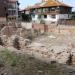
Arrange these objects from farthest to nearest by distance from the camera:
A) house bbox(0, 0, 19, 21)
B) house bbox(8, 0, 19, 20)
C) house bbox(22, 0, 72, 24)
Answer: house bbox(22, 0, 72, 24) < house bbox(8, 0, 19, 20) < house bbox(0, 0, 19, 21)

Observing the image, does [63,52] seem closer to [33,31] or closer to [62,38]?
[62,38]

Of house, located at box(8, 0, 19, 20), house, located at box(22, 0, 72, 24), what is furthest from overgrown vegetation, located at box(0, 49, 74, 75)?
house, located at box(22, 0, 72, 24)

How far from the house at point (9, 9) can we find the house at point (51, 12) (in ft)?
17.2

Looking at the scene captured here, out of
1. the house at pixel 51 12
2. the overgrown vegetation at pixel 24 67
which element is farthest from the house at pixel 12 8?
the overgrown vegetation at pixel 24 67

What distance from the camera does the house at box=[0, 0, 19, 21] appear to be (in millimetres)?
63312

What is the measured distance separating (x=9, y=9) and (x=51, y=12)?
10.2m

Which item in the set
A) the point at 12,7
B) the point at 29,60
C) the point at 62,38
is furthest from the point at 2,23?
the point at 29,60

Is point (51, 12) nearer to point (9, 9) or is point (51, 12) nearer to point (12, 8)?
point (12, 8)

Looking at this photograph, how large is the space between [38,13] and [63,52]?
51.7 meters

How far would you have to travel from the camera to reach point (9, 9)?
6600 centimetres

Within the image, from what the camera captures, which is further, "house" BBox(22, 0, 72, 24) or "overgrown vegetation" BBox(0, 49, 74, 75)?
"house" BBox(22, 0, 72, 24)

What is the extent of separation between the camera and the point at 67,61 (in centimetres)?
1895

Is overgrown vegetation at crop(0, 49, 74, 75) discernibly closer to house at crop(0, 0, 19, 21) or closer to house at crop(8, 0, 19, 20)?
house at crop(0, 0, 19, 21)

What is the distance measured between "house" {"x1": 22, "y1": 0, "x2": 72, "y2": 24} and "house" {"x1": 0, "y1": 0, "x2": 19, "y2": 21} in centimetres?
523
